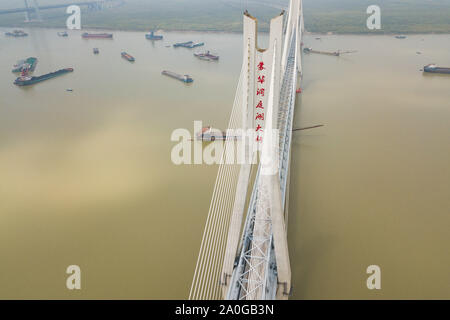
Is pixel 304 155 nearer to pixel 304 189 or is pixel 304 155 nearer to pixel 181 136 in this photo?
pixel 304 189

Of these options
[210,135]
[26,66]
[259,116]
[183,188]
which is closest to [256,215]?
[259,116]

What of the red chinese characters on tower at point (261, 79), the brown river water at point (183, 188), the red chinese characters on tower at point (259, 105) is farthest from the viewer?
the brown river water at point (183, 188)

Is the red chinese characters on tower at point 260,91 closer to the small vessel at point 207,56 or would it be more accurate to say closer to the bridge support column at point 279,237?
the bridge support column at point 279,237

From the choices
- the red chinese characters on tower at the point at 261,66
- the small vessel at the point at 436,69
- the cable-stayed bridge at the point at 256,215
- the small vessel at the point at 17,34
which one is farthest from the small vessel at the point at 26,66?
the small vessel at the point at 436,69

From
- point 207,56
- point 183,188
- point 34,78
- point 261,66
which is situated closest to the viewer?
point 261,66

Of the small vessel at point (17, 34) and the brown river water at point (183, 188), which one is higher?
the small vessel at point (17, 34)

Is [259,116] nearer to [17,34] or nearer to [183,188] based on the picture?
[183,188]

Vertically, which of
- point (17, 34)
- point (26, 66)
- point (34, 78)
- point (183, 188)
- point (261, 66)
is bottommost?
point (183, 188)

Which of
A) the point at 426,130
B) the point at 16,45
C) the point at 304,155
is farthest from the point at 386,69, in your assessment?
the point at 16,45
